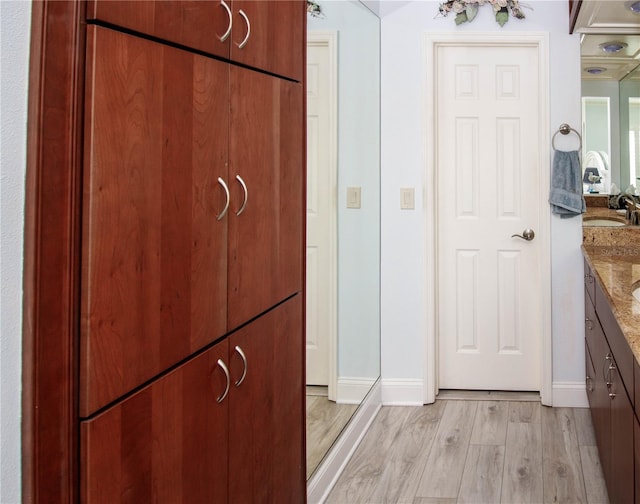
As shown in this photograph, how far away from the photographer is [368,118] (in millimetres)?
3176

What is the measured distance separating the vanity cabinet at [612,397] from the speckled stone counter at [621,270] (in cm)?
7

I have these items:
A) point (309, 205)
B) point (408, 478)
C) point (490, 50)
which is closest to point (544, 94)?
point (490, 50)

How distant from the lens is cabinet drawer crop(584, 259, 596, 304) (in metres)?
2.83

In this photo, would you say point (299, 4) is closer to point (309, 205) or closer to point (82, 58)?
point (309, 205)

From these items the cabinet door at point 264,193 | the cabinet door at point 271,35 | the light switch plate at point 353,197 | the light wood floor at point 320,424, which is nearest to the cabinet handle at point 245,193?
the cabinet door at point 264,193

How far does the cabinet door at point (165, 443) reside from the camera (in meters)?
0.96

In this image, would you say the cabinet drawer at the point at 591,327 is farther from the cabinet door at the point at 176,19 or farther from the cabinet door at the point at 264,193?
the cabinet door at the point at 176,19

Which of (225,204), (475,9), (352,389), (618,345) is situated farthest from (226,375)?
(475,9)

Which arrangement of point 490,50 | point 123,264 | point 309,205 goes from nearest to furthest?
point 123,264
point 309,205
point 490,50

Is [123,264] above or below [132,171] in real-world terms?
below

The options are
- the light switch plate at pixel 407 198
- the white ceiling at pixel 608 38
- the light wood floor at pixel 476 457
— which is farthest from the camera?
the light switch plate at pixel 407 198

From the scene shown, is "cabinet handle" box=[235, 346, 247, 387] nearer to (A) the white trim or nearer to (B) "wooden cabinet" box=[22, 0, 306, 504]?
(B) "wooden cabinet" box=[22, 0, 306, 504]

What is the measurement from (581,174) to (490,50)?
2.86ft

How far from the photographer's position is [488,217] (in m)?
3.54
